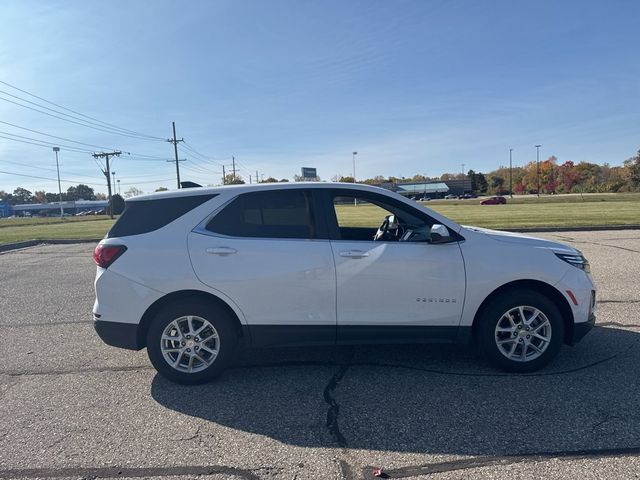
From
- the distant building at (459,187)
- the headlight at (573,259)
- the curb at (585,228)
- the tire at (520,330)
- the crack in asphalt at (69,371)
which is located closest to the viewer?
the tire at (520,330)

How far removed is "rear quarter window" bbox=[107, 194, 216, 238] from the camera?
395 cm

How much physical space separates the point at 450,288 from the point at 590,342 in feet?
6.69

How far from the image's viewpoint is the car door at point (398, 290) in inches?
151

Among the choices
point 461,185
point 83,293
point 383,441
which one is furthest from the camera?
point 461,185

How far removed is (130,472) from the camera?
8.90 feet

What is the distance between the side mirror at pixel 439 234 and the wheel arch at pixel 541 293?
68 cm

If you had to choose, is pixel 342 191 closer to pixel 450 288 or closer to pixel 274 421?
pixel 450 288

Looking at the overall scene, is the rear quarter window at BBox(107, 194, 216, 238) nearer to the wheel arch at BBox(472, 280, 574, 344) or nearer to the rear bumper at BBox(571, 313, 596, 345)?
the wheel arch at BBox(472, 280, 574, 344)

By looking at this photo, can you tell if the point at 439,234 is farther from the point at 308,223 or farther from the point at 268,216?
the point at 268,216

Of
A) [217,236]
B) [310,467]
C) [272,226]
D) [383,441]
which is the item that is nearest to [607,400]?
[383,441]

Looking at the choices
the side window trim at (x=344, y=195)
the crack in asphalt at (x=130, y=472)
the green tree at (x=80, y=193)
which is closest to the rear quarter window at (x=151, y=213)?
the side window trim at (x=344, y=195)

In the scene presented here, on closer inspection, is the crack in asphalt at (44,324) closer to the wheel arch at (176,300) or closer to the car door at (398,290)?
the wheel arch at (176,300)

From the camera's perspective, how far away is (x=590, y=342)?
4.65 m

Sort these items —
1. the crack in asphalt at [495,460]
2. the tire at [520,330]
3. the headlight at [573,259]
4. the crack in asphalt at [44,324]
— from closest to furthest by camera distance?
the crack in asphalt at [495,460]
the tire at [520,330]
the headlight at [573,259]
the crack in asphalt at [44,324]
